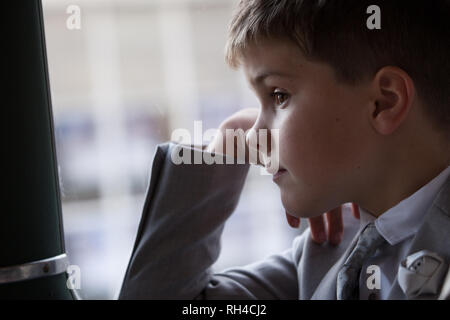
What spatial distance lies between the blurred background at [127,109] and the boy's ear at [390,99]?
309 mm

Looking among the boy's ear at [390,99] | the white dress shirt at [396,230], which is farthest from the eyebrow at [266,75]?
the white dress shirt at [396,230]

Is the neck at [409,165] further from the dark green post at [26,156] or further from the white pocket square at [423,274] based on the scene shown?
the dark green post at [26,156]

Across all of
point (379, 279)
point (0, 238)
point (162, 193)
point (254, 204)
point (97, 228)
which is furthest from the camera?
point (254, 204)

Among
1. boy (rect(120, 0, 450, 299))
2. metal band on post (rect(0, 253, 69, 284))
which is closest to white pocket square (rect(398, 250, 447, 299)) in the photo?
boy (rect(120, 0, 450, 299))

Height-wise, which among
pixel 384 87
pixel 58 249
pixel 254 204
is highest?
pixel 384 87

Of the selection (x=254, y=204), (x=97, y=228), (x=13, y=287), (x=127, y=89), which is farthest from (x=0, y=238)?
(x=254, y=204)

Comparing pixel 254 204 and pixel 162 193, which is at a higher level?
pixel 162 193

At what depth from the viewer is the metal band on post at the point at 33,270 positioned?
0.53 meters

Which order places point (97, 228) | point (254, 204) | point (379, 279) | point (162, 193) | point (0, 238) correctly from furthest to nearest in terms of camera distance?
point (254, 204) < point (97, 228) < point (162, 193) < point (379, 279) < point (0, 238)

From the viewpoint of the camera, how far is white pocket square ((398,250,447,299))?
1.68 ft

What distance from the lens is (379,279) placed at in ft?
2.09

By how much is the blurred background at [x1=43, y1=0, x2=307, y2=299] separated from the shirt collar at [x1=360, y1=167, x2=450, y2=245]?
0.36 meters
